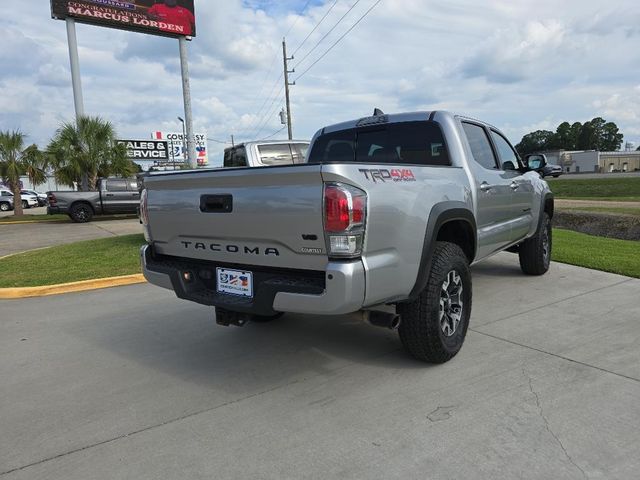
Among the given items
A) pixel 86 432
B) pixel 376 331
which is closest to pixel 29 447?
pixel 86 432

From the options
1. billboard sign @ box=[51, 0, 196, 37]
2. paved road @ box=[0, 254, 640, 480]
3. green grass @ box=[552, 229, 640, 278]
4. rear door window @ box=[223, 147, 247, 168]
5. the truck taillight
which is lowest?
paved road @ box=[0, 254, 640, 480]

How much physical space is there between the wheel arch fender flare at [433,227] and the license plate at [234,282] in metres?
1.08

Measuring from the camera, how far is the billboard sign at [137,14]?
2470 centimetres

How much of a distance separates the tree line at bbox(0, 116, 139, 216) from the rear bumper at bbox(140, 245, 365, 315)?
65.0 feet

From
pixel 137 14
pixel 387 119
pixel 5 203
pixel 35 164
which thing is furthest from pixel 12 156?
pixel 387 119

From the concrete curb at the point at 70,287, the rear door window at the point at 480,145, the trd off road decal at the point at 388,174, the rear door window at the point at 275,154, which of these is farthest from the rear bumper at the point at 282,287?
the rear door window at the point at 275,154

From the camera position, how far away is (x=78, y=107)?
79.1 ft

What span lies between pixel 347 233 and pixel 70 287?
5.38m

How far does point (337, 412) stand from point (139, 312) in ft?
10.8

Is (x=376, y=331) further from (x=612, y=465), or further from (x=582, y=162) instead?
(x=582, y=162)

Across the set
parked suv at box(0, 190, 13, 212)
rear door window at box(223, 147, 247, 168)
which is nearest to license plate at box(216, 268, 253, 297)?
rear door window at box(223, 147, 247, 168)

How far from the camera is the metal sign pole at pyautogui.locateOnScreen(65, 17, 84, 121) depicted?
24.2m

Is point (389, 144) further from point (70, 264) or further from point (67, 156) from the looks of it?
point (67, 156)

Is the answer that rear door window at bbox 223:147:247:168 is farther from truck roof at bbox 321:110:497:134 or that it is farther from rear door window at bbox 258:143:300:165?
truck roof at bbox 321:110:497:134
